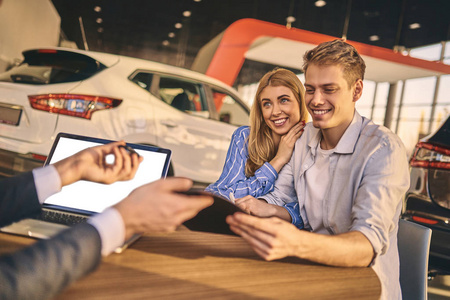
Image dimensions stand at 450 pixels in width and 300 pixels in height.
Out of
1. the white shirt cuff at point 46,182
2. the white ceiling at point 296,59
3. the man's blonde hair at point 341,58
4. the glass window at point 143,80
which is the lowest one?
the white shirt cuff at point 46,182

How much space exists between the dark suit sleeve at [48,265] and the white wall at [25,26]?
16.5 feet

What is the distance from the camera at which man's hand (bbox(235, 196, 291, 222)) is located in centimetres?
141

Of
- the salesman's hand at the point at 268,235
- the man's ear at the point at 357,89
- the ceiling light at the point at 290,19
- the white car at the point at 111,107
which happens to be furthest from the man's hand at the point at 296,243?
the ceiling light at the point at 290,19

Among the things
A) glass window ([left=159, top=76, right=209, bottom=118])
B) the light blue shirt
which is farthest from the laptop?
glass window ([left=159, top=76, right=209, bottom=118])

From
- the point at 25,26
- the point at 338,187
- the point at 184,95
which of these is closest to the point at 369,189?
the point at 338,187

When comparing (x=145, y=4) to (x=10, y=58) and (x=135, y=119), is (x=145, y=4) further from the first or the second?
(x=135, y=119)

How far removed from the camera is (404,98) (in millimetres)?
9547

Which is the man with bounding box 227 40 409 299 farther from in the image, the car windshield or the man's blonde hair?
the car windshield

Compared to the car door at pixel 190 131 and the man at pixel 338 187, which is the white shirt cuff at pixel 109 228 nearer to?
the man at pixel 338 187

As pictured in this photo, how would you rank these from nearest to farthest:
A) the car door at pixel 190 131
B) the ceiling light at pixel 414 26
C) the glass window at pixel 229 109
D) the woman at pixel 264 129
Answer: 1. the woman at pixel 264 129
2. the car door at pixel 190 131
3. the glass window at pixel 229 109
4. the ceiling light at pixel 414 26

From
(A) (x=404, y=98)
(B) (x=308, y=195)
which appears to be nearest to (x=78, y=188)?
(B) (x=308, y=195)

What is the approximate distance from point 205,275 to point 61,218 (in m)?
0.48

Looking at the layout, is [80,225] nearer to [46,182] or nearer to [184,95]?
[46,182]

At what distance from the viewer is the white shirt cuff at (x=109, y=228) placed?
0.56 meters
